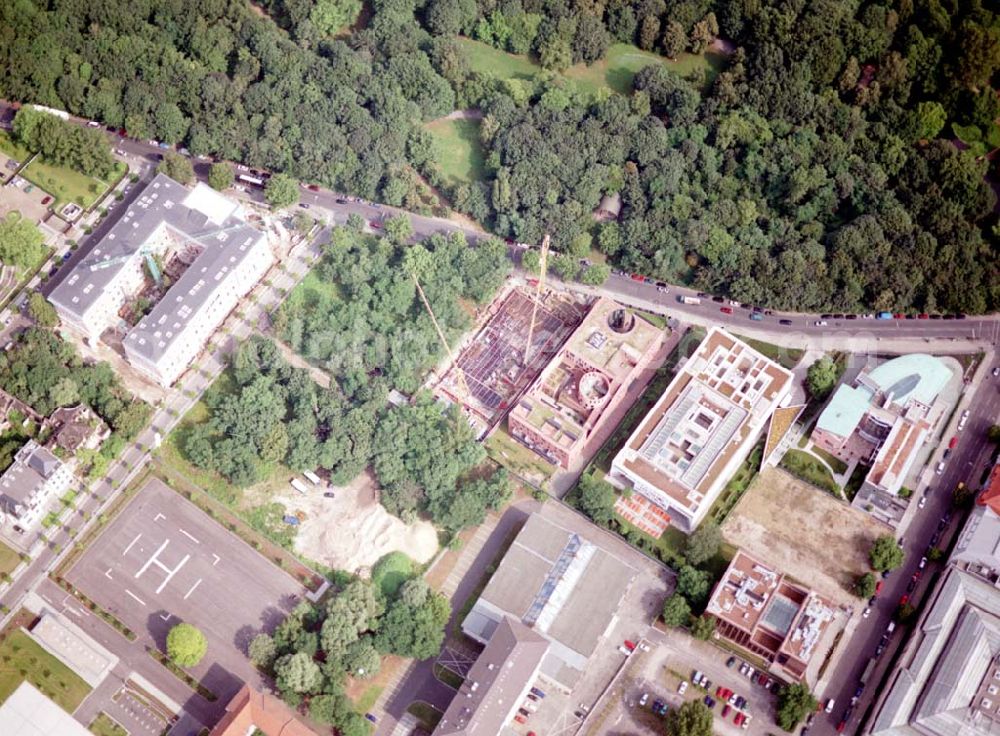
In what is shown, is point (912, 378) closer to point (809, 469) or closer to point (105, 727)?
point (809, 469)

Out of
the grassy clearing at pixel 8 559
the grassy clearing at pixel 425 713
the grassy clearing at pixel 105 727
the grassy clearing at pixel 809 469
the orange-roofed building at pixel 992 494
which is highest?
A: the orange-roofed building at pixel 992 494

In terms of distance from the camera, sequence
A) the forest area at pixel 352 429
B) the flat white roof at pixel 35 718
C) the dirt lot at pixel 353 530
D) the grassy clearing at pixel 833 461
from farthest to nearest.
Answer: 1. the grassy clearing at pixel 833 461
2. the forest area at pixel 352 429
3. the dirt lot at pixel 353 530
4. the flat white roof at pixel 35 718

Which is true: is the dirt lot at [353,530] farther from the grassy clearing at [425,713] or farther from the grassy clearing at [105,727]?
the grassy clearing at [105,727]

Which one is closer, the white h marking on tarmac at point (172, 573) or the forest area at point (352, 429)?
the white h marking on tarmac at point (172, 573)

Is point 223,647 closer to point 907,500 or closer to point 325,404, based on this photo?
point 325,404

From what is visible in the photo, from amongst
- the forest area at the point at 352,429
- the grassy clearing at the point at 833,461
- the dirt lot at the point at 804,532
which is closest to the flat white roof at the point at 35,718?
the forest area at the point at 352,429

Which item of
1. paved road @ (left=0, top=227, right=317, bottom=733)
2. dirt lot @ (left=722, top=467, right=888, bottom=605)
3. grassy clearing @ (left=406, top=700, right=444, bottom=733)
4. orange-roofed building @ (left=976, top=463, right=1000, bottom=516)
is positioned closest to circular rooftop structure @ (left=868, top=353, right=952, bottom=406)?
orange-roofed building @ (left=976, top=463, right=1000, bottom=516)
